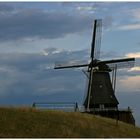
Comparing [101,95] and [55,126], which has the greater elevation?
[101,95]

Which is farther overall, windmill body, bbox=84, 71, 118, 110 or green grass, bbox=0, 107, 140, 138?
windmill body, bbox=84, 71, 118, 110

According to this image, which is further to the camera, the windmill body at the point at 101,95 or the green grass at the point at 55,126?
the windmill body at the point at 101,95

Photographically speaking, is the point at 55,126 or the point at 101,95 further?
the point at 101,95

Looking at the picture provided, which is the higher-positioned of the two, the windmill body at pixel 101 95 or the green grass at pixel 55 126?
the windmill body at pixel 101 95

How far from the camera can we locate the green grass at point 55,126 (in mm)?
35250

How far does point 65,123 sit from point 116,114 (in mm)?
16069

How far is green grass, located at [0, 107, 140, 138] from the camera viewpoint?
3525 cm

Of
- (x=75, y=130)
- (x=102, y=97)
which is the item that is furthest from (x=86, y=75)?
(x=75, y=130)

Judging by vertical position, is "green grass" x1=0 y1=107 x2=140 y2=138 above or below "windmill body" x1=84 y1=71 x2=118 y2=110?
below

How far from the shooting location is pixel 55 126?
37.8 m

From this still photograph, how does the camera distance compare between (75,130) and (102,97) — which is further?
(102,97)

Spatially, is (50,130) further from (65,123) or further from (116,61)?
(116,61)

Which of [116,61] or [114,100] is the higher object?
[116,61]

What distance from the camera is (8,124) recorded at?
3725 centimetres
